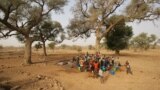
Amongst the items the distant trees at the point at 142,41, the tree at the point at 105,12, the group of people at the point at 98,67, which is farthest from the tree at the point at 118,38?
the distant trees at the point at 142,41

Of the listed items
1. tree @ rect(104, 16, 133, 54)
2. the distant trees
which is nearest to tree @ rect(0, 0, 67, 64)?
tree @ rect(104, 16, 133, 54)

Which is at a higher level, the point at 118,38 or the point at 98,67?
the point at 118,38

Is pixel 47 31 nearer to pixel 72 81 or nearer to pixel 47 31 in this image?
pixel 47 31

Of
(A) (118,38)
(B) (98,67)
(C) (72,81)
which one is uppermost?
(A) (118,38)

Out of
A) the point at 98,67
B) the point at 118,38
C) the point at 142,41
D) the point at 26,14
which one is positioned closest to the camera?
the point at 98,67

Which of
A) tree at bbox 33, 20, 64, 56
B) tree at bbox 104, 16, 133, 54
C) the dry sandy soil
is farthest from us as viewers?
tree at bbox 33, 20, 64, 56

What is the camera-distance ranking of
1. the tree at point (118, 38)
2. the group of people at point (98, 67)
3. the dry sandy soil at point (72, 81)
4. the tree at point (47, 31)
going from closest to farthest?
the dry sandy soil at point (72, 81) → the group of people at point (98, 67) → the tree at point (118, 38) → the tree at point (47, 31)

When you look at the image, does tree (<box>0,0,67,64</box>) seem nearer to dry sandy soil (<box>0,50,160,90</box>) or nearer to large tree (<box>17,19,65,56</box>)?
dry sandy soil (<box>0,50,160,90</box>)

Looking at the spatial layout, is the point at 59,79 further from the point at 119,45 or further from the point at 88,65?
the point at 119,45

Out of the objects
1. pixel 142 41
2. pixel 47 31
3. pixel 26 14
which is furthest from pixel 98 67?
pixel 142 41

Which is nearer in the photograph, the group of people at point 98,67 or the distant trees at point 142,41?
the group of people at point 98,67

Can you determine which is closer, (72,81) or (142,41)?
(72,81)

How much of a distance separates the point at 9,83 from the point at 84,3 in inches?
795

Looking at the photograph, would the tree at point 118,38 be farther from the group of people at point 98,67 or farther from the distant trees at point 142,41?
the distant trees at point 142,41
